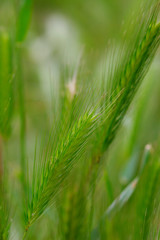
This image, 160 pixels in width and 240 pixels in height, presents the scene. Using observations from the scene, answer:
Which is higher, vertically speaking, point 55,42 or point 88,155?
point 88,155

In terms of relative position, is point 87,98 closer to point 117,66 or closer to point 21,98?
point 117,66

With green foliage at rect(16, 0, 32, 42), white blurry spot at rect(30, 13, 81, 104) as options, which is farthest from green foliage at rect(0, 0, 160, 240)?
white blurry spot at rect(30, 13, 81, 104)

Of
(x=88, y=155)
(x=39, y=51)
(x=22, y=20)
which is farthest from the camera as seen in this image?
(x=39, y=51)

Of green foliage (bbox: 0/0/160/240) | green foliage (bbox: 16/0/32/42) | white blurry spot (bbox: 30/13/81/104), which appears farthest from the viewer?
white blurry spot (bbox: 30/13/81/104)

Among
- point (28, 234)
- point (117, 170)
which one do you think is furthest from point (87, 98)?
point (117, 170)

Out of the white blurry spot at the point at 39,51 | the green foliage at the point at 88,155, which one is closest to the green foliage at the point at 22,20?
the green foliage at the point at 88,155

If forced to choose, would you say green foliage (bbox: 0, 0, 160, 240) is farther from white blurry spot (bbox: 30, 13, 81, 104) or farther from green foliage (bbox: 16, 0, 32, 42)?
white blurry spot (bbox: 30, 13, 81, 104)

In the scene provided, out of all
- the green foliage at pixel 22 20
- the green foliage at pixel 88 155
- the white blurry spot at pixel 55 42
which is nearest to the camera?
the green foliage at pixel 88 155

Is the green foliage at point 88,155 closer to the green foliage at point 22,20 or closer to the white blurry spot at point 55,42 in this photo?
the green foliage at point 22,20

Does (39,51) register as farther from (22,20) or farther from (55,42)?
(22,20)

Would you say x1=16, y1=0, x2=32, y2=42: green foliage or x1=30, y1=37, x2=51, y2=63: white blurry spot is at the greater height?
x1=16, y1=0, x2=32, y2=42: green foliage

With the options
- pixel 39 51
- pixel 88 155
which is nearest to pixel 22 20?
pixel 88 155

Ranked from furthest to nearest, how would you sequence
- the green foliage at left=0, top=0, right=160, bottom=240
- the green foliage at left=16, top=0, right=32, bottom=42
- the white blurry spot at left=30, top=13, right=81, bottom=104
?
1. the white blurry spot at left=30, top=13, right=81, bottom=104
2. the green foliage at left=16, top=0, right=32, bottom=42
3. the green foliage at left=0, top=0, right=160, bottom=240
